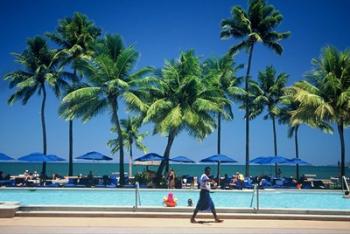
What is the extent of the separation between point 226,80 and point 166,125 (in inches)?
470

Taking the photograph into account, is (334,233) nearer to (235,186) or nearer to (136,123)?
(235,186)

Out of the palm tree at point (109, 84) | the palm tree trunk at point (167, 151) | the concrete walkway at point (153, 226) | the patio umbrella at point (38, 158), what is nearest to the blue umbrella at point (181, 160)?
the palm tree trunk at point (167, 151)

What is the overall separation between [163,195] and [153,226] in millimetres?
10611

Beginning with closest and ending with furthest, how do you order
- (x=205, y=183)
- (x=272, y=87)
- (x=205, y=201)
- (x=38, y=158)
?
(x=205, y=201) < (x=205, y=183) < (x=38, y=158) < (x=272, y=87)

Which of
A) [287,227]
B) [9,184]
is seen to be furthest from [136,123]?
[287,227]

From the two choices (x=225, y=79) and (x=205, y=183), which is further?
(x=225, y=79)

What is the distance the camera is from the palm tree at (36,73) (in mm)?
39906

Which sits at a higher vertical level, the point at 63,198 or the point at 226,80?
the point at 226,80

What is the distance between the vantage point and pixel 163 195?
2466 cm

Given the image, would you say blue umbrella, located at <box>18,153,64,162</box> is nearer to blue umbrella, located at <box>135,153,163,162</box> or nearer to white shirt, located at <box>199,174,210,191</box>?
blue umbrella, located at <box>135,153,163,162</box>

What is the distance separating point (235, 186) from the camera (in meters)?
31.4

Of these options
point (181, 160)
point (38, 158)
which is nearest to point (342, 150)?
point (181, 160)

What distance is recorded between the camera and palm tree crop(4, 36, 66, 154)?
39.9 metres

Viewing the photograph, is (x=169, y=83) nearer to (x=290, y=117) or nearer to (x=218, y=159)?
(x=218, y=159)
